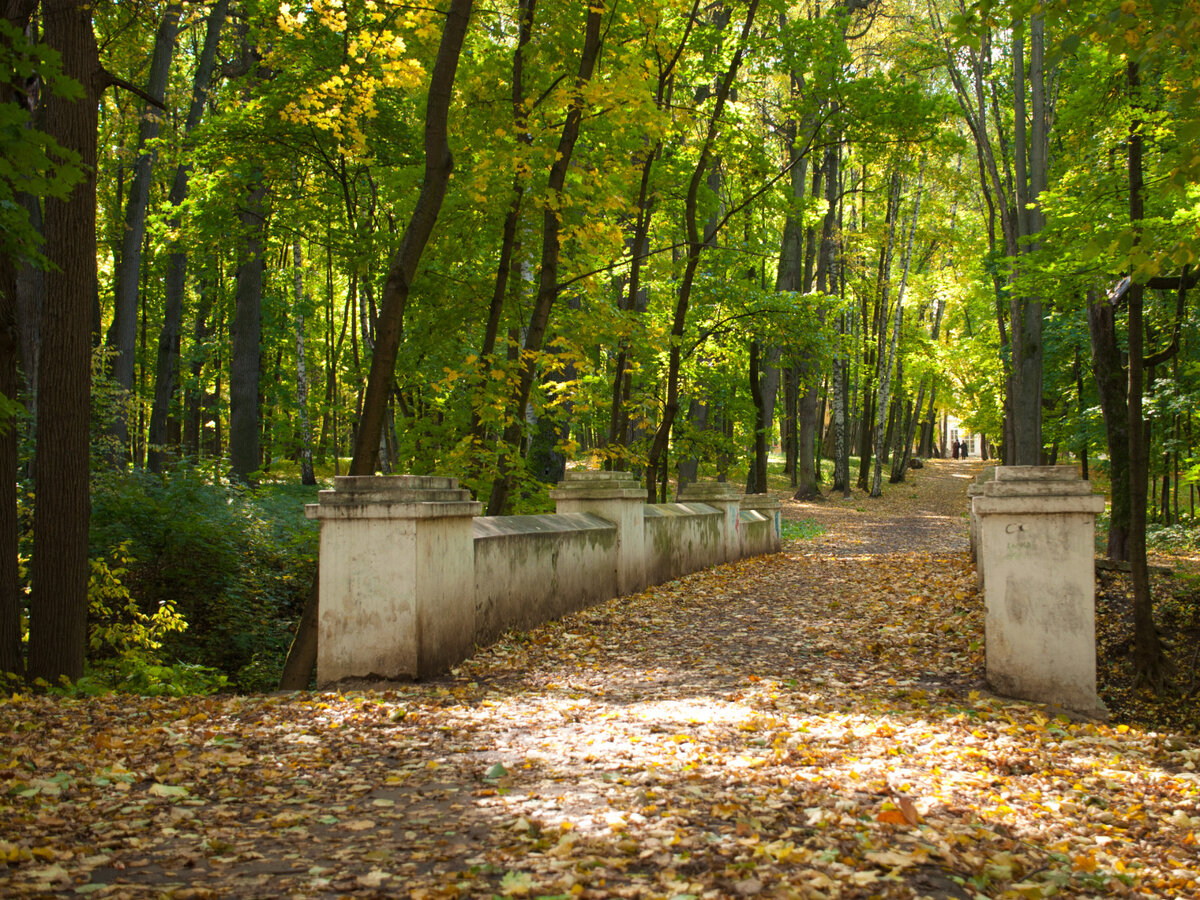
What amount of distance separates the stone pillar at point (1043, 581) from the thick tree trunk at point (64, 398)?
6.48 metres

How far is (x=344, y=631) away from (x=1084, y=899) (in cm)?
→ 462

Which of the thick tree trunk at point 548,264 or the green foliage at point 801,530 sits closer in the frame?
the thick tree trunk at point 548,264

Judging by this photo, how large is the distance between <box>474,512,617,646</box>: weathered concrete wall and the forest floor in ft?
1.98

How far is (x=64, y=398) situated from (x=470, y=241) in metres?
6.41

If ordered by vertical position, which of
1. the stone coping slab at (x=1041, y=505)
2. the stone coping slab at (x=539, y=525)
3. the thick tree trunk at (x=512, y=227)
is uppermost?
the thick tree trunk at (x=512, y=227)

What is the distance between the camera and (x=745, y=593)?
11758mm

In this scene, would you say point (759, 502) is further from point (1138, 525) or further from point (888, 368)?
point (888, 368)

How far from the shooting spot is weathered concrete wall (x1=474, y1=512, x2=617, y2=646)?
25.1ft

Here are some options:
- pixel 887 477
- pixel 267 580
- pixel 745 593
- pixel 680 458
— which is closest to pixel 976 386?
pixel 887 477

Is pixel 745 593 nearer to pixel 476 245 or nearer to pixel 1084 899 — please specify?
pixel 476 245

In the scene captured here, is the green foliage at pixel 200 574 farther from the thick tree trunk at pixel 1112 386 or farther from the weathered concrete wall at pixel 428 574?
the thick tree trunk at pixel 1112 386

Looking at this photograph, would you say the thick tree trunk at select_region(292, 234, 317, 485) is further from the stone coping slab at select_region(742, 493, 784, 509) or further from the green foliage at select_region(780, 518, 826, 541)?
the green foliage at select_region(780, 518, 826, 541)

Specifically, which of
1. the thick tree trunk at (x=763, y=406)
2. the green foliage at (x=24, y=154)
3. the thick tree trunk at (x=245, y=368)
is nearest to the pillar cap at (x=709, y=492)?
the thick tree trunk at (x=763, y=406)

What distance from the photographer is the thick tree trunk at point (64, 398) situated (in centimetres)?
657
